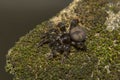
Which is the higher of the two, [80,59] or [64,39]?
[64,39]

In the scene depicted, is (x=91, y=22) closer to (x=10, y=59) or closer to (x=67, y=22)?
(x=67, y=22)

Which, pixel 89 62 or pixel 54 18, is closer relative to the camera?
pixel 89 62

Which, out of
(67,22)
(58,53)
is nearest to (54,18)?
(67,22)

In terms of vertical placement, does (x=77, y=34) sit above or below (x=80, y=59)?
above

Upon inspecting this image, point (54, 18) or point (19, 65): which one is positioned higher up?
point (54, 18)

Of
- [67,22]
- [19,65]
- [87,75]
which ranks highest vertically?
[67,22]
